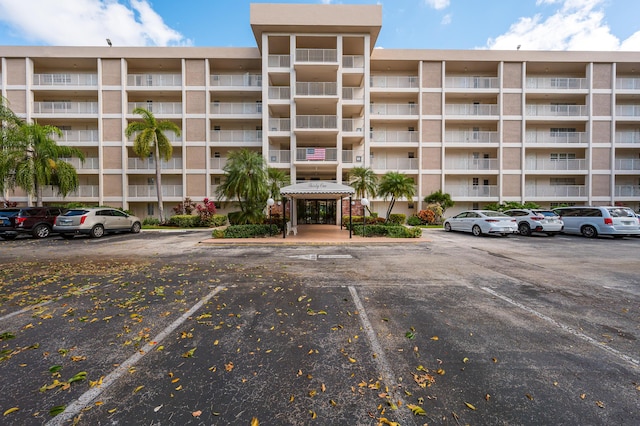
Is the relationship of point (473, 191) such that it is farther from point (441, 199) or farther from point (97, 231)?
point (97, 231)

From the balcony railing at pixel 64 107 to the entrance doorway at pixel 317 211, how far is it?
2027 centimetres

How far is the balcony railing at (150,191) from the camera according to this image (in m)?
23.4

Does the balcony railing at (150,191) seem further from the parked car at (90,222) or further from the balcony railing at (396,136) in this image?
the balcony railing at (396,136)

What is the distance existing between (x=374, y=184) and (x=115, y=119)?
921 inches

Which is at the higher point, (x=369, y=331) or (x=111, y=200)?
(x=111, y=200)

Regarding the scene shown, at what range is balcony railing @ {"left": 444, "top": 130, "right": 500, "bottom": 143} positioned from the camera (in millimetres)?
24156

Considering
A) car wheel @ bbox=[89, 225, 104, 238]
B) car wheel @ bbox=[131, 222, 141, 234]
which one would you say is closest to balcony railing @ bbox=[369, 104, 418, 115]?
car wheel @ bbox=[131, 222, 141, 234]

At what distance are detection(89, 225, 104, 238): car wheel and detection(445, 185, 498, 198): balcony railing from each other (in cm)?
2579

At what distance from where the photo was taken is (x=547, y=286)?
231 inches

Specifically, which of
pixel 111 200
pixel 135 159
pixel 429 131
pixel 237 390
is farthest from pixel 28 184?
pixel 429 131

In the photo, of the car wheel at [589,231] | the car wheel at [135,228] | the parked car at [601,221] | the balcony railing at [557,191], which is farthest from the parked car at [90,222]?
the balcony railing at [557,191]

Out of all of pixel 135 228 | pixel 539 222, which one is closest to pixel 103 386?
pixel 135 228

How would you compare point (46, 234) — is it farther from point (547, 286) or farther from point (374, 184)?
point (547, 286)

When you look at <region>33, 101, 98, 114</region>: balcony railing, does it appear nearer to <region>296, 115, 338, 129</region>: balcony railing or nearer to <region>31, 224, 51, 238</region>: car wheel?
<region>31, 224, 51, 238</region>: car wheel
